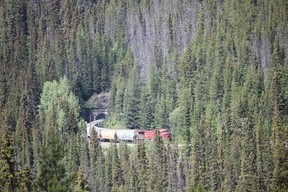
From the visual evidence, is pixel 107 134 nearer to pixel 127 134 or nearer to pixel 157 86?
pixel 127 134

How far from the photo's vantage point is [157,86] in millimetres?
165500

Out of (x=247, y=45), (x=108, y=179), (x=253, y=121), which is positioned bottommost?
(x=108, y=179)

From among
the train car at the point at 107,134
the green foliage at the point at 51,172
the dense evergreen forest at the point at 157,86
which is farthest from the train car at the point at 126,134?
the green foliage at the point at 51,172

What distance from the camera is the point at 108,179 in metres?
136

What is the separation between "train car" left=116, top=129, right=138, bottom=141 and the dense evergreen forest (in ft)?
18.4

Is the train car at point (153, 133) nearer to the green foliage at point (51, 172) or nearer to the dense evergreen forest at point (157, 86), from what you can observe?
the dense evergreen forest at point (157, 86)

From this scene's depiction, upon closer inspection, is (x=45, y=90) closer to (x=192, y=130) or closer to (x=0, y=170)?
(x=192, y=130)

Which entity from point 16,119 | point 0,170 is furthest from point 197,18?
point 0,170

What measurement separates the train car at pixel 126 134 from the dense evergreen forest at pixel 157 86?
561cm

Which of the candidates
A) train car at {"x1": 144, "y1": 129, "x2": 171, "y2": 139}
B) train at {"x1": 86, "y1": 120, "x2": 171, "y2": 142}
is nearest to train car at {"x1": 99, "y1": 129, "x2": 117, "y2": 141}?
train at {"x1": 86, "y1": 120, "x2": 171, "y2": 142}

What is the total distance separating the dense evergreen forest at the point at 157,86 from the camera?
128875 mm

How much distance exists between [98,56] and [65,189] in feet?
449

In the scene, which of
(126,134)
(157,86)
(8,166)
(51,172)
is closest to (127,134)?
(126,134)

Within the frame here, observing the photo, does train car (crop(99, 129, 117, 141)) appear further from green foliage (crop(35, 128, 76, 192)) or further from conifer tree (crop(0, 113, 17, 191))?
green foliage (crop(35, 128, 76, 192))
